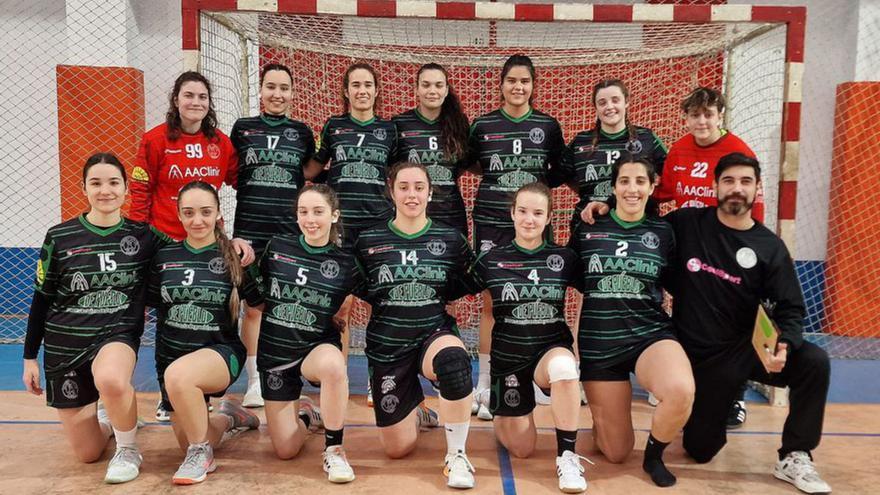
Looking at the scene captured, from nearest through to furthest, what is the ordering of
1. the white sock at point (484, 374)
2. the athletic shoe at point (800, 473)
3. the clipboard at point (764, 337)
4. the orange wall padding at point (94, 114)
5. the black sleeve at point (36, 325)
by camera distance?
the clipboard at point (764, 337) → the athletic shoe at point (800, 473) → the black sleeve at point (36, 325) → the white sock at point (484, 374) → the orange wall padding at point (94, 114)

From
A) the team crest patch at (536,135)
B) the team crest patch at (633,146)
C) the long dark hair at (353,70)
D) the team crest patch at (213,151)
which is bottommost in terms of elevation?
the team crest patch at (213,151)

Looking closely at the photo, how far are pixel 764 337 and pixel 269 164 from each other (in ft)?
8.15

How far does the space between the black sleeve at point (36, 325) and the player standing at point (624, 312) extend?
2378 mm

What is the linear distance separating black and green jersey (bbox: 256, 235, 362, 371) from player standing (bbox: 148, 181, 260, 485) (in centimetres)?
15

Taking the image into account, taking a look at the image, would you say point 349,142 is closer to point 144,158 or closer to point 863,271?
point 144,158

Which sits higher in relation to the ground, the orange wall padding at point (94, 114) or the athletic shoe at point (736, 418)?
the orange wall padding at point (94, 114)

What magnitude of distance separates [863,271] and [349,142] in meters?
4.60

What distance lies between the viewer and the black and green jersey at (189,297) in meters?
3.00

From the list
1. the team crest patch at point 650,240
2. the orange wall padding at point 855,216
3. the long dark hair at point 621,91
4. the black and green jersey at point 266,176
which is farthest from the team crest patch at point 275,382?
the orange wall padding at point 855,216

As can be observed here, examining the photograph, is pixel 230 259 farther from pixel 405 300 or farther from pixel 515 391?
pixel 515 391

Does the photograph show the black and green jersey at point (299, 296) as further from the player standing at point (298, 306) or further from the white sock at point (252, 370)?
the white sock at point (252, 370)

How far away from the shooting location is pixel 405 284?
305cm

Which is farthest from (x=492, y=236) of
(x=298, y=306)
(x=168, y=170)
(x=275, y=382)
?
(x=168, y=170)

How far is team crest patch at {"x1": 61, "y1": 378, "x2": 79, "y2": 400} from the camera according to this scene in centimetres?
296
